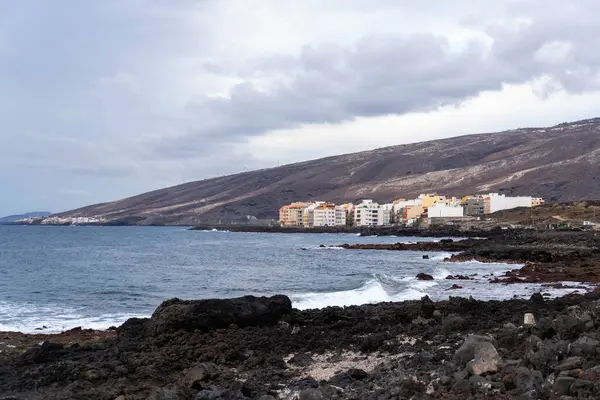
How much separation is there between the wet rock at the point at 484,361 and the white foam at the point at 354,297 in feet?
50.7

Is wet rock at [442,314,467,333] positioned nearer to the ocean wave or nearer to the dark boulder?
the dark boulder

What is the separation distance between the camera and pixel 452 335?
12805 millimetres

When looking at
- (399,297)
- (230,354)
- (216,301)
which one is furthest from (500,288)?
(230,354)

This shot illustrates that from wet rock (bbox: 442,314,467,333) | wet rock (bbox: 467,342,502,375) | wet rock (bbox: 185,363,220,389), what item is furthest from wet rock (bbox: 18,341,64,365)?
wet rock (bbox: 467,342,502,375)

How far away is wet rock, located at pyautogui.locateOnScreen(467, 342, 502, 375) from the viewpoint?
8414 mm

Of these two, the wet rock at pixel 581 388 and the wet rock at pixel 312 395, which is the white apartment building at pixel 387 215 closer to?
the wet rock at pixel 312 395

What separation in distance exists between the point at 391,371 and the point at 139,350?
5953mm

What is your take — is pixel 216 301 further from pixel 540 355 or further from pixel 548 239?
pixel 548 239

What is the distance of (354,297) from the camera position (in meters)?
26.4

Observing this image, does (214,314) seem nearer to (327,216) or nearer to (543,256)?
(543,256)

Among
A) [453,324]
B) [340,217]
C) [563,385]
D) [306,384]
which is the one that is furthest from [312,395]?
[340,217]

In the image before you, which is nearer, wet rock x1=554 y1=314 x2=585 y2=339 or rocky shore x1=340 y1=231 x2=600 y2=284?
wet rock x1=554 y1=314 x2=585 y2=339

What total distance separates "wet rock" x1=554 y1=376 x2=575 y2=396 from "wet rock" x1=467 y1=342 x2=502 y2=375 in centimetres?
115

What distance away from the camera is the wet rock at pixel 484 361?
8414 millimetres
